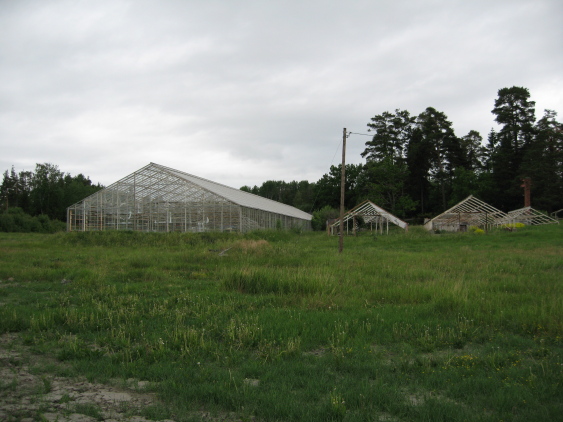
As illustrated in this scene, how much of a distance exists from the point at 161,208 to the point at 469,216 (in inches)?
1257

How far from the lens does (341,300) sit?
9227 millimetres

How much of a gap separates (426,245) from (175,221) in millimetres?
20446

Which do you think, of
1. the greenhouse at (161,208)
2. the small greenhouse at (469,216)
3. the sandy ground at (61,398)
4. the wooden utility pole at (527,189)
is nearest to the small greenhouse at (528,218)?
the small greenhouse at (469,216)

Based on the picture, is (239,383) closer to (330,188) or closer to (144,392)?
(144,392)

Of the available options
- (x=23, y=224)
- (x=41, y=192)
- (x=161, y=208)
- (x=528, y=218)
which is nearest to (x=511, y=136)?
(x=528, y=218)

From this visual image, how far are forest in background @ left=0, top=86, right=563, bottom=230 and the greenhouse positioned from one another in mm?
24867

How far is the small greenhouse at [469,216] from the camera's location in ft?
125

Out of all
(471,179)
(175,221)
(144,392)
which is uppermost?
(471,179)

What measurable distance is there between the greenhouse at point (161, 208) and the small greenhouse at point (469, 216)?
69.4ft

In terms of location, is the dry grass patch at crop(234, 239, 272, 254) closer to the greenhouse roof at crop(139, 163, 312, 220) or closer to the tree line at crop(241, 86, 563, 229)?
the greenhouse roof at crop(139, 163, 312, 220)

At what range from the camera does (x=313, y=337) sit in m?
6.66

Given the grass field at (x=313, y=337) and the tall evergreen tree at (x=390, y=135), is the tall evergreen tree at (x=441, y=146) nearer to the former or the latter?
the tall evergreen tree at (x=390, y=135)

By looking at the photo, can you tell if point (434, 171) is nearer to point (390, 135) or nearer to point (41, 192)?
point (390, 135)

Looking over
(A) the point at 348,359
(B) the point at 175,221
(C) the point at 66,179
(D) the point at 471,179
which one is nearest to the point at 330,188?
(D) the point at 471,179
